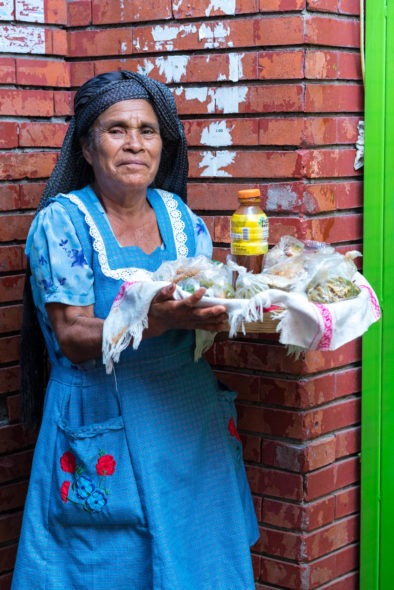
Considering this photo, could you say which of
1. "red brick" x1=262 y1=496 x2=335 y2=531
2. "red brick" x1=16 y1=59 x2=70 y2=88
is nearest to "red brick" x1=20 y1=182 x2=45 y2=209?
"red brick" x1=16 y1=59 x2=70 y2=88

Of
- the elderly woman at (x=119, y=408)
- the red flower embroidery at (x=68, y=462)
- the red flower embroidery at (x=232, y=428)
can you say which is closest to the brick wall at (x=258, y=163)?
the red flower embroidery at (x=232, y=428)

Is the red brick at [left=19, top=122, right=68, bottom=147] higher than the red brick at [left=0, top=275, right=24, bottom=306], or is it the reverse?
the red brick at [left=19, top=122, right=68, bottom=147]

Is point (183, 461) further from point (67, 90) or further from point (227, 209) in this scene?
point (67, 90)

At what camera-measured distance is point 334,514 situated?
3.38 meters

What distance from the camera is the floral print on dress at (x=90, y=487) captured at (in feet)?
8.77

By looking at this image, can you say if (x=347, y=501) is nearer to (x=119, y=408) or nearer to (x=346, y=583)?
(x=346, y=583)

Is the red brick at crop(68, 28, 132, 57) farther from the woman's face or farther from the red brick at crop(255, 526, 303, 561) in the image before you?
the red brick at crop(255, 526, 303, 561)

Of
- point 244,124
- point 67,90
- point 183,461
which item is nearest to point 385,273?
point 244,124

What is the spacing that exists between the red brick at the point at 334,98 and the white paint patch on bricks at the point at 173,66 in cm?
47

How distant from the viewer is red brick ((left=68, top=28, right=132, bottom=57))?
3.42 m

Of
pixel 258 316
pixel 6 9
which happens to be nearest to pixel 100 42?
pixel 6 9

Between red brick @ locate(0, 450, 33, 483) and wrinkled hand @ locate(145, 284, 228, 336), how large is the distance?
1.12 m

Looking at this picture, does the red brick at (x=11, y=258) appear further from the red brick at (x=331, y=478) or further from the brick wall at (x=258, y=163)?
the red brick at (x=331, y=478)

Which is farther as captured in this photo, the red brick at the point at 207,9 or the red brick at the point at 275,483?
the red brick at the point at 275,483
